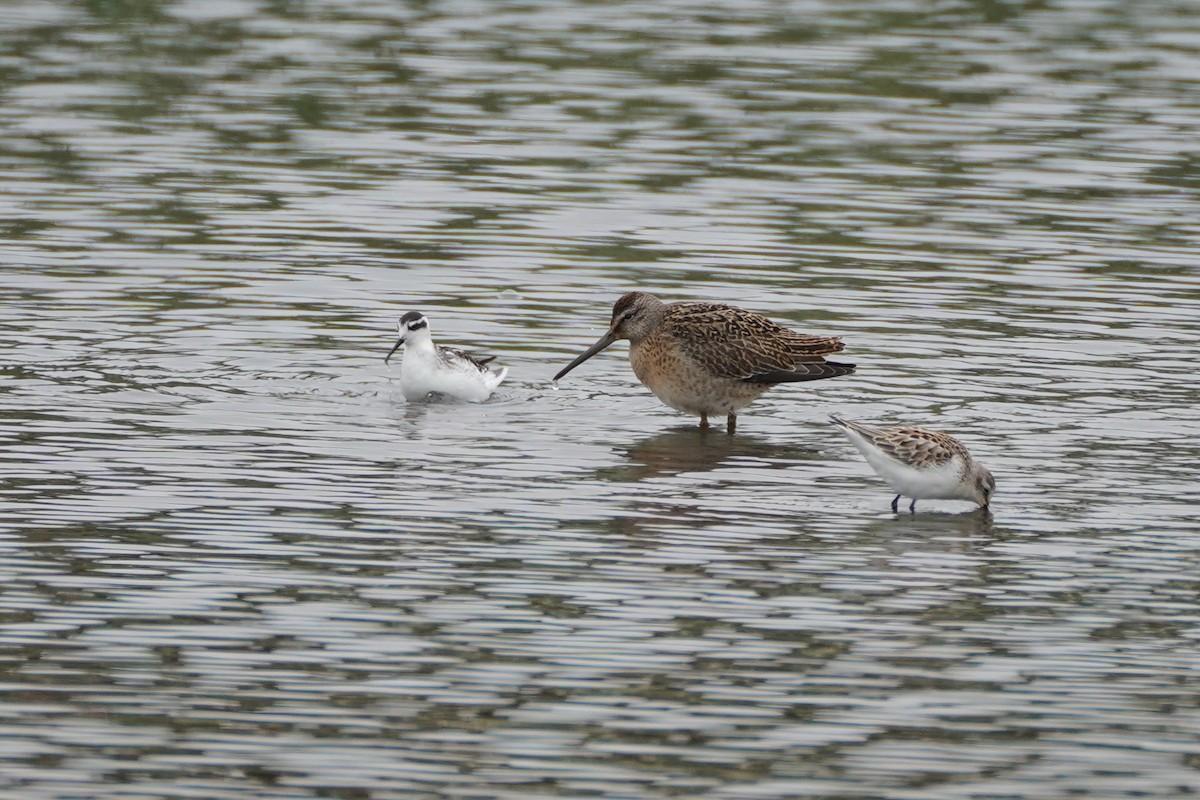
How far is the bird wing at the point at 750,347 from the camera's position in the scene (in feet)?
55.4

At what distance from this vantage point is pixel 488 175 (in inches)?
982

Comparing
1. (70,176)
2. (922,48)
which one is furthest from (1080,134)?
(70,176)

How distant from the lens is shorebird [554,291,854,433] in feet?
55.3

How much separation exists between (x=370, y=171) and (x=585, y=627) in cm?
1469

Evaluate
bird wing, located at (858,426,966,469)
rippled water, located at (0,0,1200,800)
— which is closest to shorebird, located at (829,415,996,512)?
bird wing, located at (858,426,966,469)

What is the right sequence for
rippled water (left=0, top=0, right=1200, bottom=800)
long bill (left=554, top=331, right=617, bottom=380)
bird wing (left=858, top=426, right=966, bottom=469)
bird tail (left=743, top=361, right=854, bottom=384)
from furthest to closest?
long bill (left=554, top=331, right=617, bottom=380)
bird tail (left=743, top=361, right=854, bottom=384)
bird wing (left=858, top=426, right=966, bottom=469)
rippled water (left=0, top=0, right=1200, bottom=800)

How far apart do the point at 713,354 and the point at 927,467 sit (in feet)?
11.4

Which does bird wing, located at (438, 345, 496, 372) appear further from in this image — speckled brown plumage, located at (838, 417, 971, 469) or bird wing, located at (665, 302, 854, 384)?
speckled brown plumage, located at (838, 417, 971, 469)

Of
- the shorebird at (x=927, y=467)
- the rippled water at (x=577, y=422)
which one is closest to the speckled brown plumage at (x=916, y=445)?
the shorebird at (x=927, y=467)

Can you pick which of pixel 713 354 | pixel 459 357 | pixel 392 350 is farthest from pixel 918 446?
pixel 392 350

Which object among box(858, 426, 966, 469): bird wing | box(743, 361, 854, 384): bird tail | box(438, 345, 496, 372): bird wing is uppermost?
box(858, 426, 966, 469): bird wing

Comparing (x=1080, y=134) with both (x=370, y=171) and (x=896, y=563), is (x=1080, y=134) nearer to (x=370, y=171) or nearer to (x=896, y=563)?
(x=370, y=171)

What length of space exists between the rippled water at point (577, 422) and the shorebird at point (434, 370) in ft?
0.70

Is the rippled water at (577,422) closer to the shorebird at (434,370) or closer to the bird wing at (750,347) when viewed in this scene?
the shorebird at (434,370)
